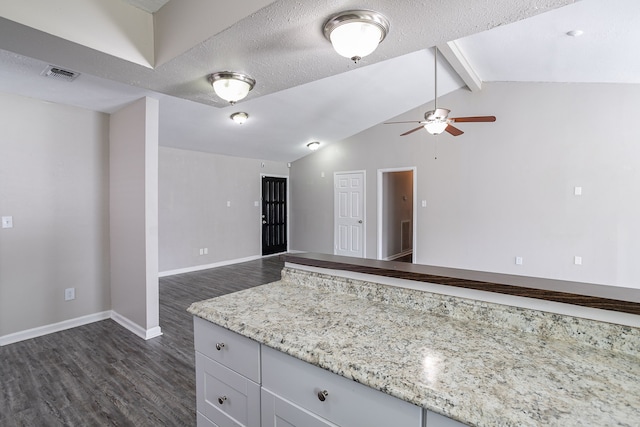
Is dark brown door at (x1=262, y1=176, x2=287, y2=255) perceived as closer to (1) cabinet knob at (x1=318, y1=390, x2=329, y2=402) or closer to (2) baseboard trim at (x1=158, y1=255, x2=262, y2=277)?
(2) baseboard trim at (x1=158, y1=255, x2=262, y2=277)

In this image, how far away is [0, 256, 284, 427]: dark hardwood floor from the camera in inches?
78.4

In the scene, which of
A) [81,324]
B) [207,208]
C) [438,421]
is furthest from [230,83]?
[207,208]

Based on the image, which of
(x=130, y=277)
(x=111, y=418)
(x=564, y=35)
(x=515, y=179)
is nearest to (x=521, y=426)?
(x=111, y=418)

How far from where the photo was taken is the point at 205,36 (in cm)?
152

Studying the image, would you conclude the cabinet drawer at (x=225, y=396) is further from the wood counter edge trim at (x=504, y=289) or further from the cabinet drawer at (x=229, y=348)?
the wood counter edge trim at (x=504, y=289)

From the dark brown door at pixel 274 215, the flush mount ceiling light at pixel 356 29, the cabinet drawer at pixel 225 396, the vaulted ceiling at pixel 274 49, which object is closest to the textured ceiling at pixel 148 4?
the vaulted ceiling at pixel 274 49

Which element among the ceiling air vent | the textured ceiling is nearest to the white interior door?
the ceiling air vent

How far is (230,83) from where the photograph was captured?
1.88 meters

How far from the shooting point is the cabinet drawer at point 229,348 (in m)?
1.17

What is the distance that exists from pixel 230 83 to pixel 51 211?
2.66 metres

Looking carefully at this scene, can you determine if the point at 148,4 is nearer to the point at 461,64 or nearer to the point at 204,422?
the point at 204,422

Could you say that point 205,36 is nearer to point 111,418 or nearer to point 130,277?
point 111,418

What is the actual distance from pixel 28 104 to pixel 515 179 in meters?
6.15

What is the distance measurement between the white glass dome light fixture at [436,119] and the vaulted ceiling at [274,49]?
2.66ft
